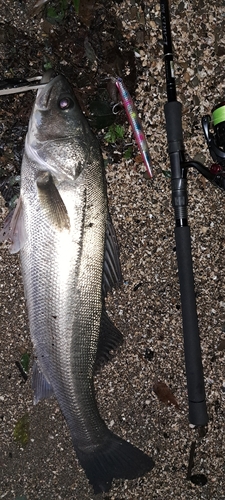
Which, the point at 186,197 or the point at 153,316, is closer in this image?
the point at 186,197

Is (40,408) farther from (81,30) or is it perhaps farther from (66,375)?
(81,30)

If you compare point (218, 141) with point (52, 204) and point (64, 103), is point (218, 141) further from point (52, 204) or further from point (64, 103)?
point (52, 204)

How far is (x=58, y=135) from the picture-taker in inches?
86.9

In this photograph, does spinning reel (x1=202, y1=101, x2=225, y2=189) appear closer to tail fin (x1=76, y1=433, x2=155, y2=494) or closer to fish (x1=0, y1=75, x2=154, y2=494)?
fish (x1=0, y1=75, x2=154, y2=494)

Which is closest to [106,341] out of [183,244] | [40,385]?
[40,385]

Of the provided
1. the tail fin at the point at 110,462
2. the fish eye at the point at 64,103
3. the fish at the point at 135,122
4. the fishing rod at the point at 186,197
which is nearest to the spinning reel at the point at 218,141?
the fishing rod at the point at 186,197

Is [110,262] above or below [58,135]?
below

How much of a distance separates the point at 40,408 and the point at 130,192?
55.4 inches

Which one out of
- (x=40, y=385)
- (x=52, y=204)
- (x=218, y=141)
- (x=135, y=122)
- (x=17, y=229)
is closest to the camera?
(x=52, y=204)

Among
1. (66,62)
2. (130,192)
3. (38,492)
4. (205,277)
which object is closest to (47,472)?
(38,492)

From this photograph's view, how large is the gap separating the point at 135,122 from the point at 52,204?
858 mm

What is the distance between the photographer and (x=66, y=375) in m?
2.24

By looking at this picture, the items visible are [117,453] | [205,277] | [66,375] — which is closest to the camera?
[66,375]

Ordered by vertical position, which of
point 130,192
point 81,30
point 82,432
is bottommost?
point 82,432
